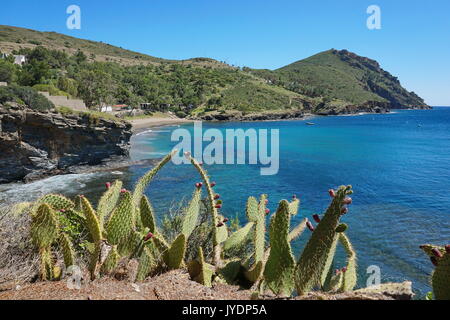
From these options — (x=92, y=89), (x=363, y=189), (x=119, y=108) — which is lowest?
(x=363, y=189)

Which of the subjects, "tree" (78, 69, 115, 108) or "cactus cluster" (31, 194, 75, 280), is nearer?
"cactus cluster" (31, 194, 75, 280)

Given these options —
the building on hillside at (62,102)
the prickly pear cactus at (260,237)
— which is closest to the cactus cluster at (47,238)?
the prickly pear cactus at (260,237)

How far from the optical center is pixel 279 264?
4.00 meters

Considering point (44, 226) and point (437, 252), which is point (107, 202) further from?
point (437, 252)

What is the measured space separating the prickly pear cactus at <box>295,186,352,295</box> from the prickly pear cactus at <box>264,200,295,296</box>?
105mm

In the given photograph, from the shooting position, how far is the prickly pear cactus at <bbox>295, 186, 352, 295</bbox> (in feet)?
11.1

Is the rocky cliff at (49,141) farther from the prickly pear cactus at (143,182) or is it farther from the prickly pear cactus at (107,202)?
the prickly pear cactus at (143,182)

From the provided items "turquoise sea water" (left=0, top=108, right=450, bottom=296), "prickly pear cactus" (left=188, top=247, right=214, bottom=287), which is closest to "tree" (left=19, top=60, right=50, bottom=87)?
"turquoise sea water" (left=0, top=108, right=450, bottom=296)

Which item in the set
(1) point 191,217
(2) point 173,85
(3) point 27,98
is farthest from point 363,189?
(2) point 173,85

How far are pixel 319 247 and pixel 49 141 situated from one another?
2618 centimetres

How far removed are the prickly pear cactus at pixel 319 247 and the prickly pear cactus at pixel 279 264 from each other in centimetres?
10

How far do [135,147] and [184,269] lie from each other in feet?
120

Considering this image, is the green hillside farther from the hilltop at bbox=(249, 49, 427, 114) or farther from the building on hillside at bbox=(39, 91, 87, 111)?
the building on hillside at bbox=(39, 91, 87, 111)

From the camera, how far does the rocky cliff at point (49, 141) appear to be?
74.9 feet
